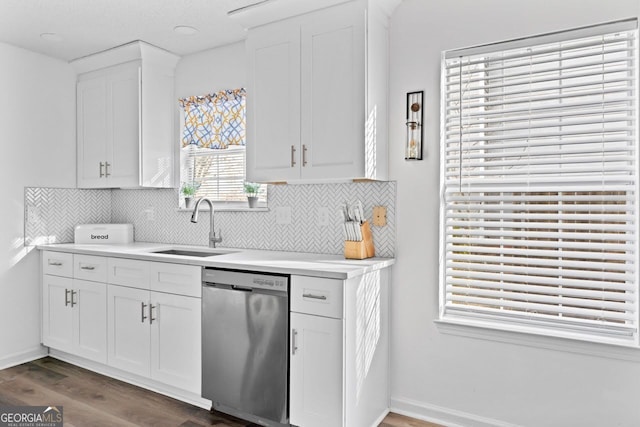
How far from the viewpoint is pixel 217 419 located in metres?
2.52

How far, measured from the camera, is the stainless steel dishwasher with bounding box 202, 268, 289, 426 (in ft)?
7.50

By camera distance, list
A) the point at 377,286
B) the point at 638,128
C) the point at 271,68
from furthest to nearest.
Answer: the point at 271,68 < the point at 377,286 < the point at 638,128

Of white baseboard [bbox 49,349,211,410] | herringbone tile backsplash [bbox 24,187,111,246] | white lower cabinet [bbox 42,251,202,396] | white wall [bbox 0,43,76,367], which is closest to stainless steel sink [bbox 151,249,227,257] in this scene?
white lower cabinet [bbox 42,251,202,396]

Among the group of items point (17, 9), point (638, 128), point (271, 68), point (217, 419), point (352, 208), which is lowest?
point (217, 419)

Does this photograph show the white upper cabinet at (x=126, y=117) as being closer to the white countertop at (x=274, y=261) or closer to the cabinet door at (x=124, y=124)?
the cabinet door at (x=124, y=124)

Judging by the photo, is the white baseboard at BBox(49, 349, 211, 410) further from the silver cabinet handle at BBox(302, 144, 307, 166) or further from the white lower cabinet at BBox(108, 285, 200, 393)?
the silver cabinet handle at BBox(302, 144, 307, 166)

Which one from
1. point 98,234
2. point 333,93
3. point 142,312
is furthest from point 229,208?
point 333,93

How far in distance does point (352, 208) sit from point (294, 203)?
0.44 metres

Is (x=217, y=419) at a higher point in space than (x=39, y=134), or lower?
lower

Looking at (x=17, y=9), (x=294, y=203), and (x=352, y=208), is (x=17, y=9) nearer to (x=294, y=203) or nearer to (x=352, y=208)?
(x=294, y=203)

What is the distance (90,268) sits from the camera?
10.3 ft

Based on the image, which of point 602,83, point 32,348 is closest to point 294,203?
point 602,83

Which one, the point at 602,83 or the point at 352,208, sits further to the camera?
the point at 352,208

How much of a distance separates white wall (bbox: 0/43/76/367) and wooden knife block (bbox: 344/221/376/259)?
8.59ft
